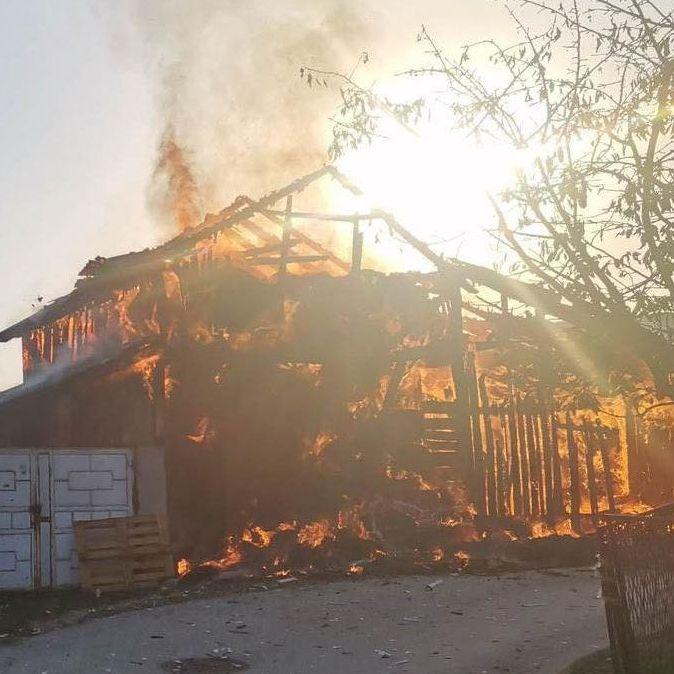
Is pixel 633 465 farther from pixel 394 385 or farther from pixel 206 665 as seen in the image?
pixel 206 665

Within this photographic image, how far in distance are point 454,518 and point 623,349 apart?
1026cm

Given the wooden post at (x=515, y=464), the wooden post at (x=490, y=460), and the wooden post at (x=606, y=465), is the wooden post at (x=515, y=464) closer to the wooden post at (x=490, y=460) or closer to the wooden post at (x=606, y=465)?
the wooden post at (x=490, y=460)

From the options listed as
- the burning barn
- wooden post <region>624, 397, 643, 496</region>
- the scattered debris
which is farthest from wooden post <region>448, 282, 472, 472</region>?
the scattered debris

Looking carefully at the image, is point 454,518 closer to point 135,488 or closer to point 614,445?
point 614,445

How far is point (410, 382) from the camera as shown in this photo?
19.3m

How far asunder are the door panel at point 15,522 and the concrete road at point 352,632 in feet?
9.55

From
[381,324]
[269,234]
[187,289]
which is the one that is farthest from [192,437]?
[269,234]

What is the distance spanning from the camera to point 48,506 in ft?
50.1

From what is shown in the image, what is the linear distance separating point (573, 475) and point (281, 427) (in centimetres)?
577

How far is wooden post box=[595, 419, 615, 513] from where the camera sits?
19.2 metres

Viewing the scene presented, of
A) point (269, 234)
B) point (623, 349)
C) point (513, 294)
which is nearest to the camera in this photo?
point (623, 349)

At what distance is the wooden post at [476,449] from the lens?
1781 cm

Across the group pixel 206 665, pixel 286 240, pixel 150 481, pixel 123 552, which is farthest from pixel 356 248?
pixel 206 665

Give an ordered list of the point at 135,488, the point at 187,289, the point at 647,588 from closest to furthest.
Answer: the point at 647,588
the point at 135,488
the point at 187,289
